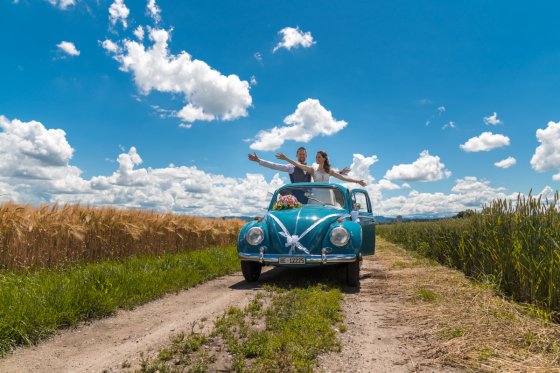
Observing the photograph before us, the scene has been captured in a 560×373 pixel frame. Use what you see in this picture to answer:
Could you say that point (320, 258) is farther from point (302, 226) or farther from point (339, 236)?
point (302, 226)

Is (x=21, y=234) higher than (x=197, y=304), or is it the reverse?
(x=21, y=234)

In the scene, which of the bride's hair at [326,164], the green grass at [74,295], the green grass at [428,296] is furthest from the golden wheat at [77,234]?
the green grass at [428,296]

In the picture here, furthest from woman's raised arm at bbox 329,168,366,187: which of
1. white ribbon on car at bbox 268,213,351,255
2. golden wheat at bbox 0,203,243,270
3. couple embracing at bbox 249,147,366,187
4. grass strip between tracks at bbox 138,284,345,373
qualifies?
golden wheat at bbox 0,203,243,270

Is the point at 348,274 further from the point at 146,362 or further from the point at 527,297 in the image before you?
the point at 146,362

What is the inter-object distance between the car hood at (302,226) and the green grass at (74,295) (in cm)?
191

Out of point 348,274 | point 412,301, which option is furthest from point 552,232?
point 348,274

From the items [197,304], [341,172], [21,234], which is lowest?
[197,304]

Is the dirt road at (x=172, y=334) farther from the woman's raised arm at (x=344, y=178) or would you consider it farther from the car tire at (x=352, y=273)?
the woman's raised arm at (x=344, y=178)

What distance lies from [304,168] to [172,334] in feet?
18.0

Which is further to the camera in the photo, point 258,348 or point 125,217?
point 125,217

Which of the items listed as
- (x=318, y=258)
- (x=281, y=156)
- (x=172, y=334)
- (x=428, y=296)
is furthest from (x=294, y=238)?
(x=172, y=334)

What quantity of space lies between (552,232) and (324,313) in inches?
146

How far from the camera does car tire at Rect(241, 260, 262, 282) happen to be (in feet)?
23.0

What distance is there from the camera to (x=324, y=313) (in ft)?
14.2
